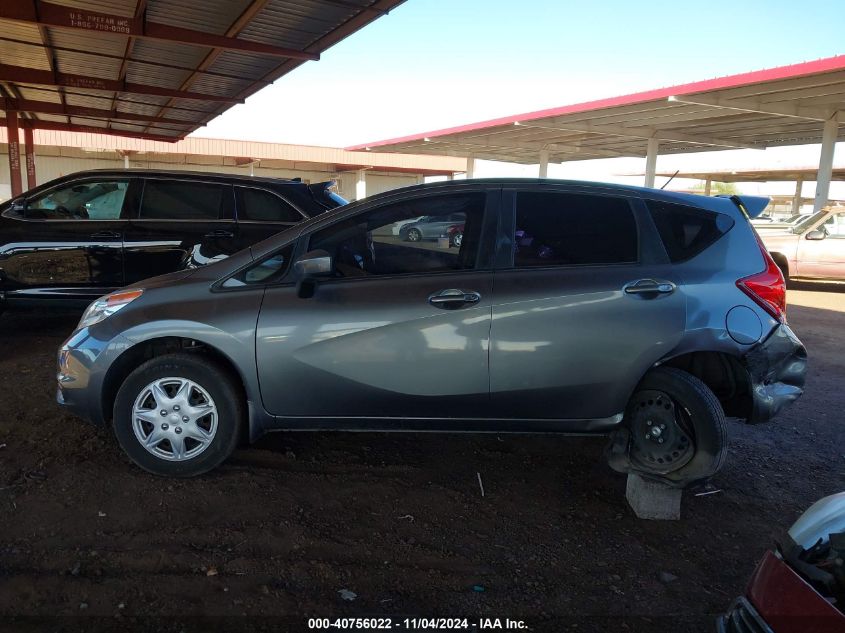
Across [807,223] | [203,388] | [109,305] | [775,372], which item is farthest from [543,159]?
[203,388]

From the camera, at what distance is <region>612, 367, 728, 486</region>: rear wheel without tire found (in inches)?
136

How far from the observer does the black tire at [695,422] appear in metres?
3.45

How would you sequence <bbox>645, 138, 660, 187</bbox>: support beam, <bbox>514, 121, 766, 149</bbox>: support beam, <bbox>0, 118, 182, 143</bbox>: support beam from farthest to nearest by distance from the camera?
<bbox>645, 138, 660, 187</bbox>: support beam < <bbox>514, 121, 766, 149</bbox>: support beam < <bbox>0, 118, 182, 143</bbox>: support beam

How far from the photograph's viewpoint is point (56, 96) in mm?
17625

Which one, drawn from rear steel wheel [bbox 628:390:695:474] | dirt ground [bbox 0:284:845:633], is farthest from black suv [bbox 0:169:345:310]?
rear steel wheel [bbox 628:390:695:474]

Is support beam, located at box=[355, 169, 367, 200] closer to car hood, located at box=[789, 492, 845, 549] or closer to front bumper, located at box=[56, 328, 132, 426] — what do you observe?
front bumper, located at box=[56, 328, 132, 426]

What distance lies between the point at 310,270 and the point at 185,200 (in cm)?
400

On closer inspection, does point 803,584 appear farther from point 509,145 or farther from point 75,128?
point 509,145

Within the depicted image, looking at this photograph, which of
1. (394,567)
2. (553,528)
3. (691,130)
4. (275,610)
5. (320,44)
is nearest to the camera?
(275,610)

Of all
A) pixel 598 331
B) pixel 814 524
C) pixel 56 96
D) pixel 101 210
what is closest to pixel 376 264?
pixel 598 331

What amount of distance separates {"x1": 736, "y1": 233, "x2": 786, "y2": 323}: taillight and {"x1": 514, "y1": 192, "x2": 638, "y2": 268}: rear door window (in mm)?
650

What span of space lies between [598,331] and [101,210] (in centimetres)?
570

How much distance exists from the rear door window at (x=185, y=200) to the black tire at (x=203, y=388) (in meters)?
3.58

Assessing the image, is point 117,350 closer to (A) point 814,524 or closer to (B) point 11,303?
(A) point 814,524
